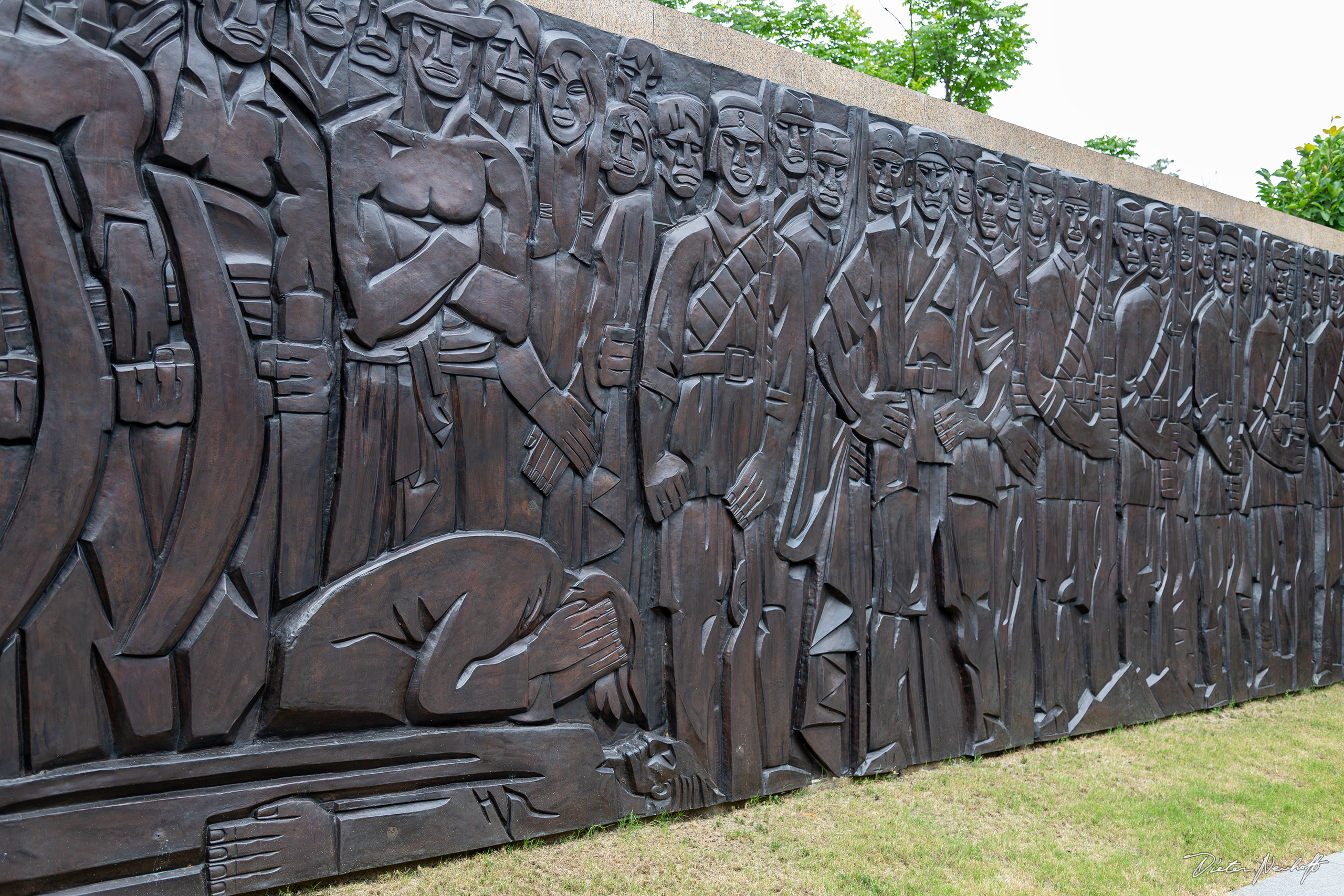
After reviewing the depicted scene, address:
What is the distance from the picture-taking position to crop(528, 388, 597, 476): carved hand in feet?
12.3

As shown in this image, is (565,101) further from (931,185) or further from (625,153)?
(931,185)

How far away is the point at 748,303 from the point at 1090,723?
3539 mm

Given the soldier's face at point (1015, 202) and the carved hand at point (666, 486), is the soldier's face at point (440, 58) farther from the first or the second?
the soldier's face at point (1015, 202)

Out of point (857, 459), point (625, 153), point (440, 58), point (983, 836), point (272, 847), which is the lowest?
point (983, 836)

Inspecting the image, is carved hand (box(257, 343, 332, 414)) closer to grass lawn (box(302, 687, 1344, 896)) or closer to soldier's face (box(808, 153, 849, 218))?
grass lawn (box(302, 687, 1344, 896))

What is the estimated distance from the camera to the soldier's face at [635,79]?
395 centimetres

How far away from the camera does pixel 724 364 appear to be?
13.8 ft

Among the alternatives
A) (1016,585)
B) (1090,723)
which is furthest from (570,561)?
(1090,723)

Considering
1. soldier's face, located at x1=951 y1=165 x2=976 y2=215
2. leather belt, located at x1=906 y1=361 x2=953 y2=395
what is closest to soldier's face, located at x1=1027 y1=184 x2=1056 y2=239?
soldier's face, located at x1=951 y1=165 x2=976 y2=215

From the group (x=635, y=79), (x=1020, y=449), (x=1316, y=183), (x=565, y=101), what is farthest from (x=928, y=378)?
(x=1316, y=183)

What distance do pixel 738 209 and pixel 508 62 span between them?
4.04ft

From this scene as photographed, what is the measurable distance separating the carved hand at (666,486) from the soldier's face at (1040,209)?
2849mm

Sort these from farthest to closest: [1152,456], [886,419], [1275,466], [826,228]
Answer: [1275,466]
[1152,456]
[886,419]
[826,228]

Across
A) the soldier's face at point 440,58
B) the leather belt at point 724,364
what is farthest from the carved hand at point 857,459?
the soldier's face at point 440,58
